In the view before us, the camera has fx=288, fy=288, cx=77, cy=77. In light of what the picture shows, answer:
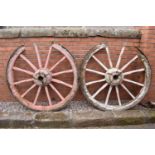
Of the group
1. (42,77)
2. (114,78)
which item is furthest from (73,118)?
(114,78)

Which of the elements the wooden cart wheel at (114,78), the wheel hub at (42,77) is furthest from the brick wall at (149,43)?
the wheel hub at (42,77)

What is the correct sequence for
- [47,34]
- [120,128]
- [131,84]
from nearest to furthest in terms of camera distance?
[120,128]
[47,34]
[131,84]

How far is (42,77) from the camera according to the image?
4109mm

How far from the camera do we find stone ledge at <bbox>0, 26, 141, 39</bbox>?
4.24 metres

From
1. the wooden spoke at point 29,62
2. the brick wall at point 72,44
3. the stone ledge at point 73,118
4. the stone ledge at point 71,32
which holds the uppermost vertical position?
the stone ledge at point 71,32

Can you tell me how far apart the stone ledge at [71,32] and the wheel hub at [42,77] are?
57 cm

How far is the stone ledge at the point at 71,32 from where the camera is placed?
4.24m

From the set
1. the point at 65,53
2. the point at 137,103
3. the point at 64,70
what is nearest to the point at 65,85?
the point at 64,70

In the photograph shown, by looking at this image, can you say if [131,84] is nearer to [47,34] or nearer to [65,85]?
[65,85]

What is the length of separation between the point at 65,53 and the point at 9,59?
0.80m

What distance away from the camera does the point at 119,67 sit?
14.6 feet

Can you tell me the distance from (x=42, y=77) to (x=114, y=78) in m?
1.05

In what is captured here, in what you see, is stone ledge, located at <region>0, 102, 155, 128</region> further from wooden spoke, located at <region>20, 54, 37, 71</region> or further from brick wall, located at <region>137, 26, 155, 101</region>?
brick wall, located at <region>137, 26, 155, 101</region>

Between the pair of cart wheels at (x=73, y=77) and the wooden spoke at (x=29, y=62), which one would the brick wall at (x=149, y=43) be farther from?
the wooden spoke at (x=29, y=62)
